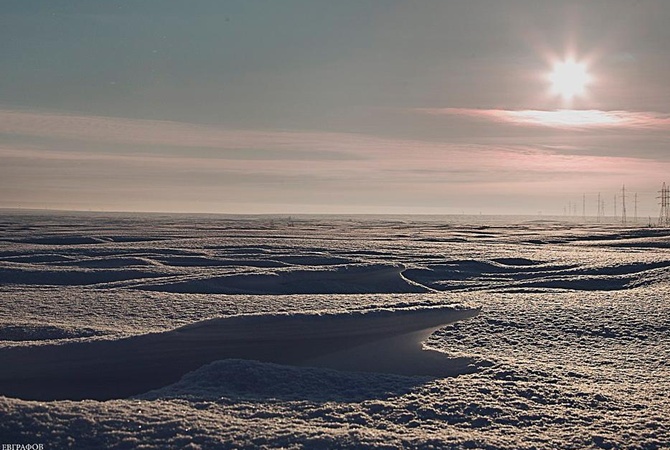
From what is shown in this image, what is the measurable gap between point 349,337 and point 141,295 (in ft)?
15.9

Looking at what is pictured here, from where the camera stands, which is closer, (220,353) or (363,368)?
(363,368)

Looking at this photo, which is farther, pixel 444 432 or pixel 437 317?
pixel 437 317

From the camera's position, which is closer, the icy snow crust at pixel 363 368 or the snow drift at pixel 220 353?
the icy snow crust at pixel 363 368

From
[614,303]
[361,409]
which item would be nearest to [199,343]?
[361,409]

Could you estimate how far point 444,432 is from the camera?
4602mm

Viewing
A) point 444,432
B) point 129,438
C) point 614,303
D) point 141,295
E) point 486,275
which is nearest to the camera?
point 129,438

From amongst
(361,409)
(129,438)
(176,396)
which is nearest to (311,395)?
(361,409)

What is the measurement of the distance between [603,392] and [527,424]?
1202 mm

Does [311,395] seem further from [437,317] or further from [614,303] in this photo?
[614,303]

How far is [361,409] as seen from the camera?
5.07 metres

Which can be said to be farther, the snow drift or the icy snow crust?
the snow drift

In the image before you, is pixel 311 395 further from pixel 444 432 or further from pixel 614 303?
pixel 614 303

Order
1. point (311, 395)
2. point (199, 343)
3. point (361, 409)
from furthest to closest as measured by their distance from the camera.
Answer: point (199, 343), point (311, 395), point (361, 409)

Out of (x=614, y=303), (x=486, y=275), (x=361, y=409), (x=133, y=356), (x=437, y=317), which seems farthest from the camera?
(x=486, y=275)
